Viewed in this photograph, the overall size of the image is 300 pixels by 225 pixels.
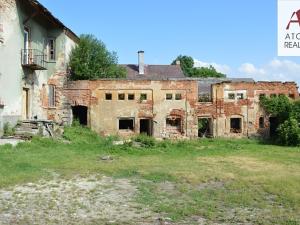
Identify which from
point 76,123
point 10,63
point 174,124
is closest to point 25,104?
point 10,63

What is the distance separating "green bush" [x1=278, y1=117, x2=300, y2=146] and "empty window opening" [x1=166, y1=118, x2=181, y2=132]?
6301mm

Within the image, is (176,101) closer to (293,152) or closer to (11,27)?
(293,152)

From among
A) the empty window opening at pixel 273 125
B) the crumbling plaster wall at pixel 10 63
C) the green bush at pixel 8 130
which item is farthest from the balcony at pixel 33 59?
the empty window opening at pixel 273 125

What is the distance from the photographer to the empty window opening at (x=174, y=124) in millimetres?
28516

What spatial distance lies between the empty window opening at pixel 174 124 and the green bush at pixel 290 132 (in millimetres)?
6301

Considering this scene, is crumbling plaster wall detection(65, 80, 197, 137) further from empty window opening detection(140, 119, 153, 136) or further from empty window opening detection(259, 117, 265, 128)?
empty window opening detection(259, 117, 265, 128)

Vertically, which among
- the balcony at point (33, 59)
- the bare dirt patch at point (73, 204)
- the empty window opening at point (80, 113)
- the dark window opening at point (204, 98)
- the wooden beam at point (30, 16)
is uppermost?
the wooden beam at point (30, 16)

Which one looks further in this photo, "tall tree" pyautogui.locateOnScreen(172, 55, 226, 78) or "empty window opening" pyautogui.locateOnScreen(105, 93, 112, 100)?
"tall tree" pyautogui.locateOnScreen(172, 55, 226, 78)

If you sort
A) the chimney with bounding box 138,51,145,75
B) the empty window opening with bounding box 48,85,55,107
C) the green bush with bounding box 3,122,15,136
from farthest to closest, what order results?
the chimney with bounding box 138,51,145,75 → the empty window opening with bounding box 48,85,55,107 → the green bush with bounding box 3,122,15,136

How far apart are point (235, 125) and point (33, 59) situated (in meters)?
13.6

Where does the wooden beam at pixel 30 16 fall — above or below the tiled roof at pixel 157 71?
above

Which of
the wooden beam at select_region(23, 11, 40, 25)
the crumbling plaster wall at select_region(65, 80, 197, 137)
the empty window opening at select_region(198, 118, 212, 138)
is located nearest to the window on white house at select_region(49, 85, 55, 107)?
the crumbling plaster wall at select_region(65, 80, 197, 137)

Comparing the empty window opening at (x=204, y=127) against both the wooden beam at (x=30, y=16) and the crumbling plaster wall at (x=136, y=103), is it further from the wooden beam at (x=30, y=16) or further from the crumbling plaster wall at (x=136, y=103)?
the wooden beam at (x=30, y=16)

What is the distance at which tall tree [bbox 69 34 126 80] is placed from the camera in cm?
2945
